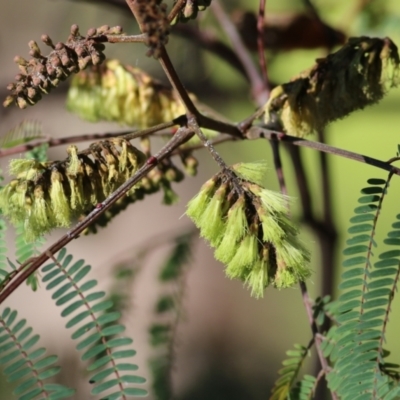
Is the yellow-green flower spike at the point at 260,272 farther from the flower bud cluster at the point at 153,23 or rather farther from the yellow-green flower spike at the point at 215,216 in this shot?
the flower bud cluster at the point at 153,23

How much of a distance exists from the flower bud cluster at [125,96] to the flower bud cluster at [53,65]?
190 mm

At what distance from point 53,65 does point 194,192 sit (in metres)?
0.62

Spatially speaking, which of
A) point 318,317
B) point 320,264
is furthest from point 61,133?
Result: point 318,317

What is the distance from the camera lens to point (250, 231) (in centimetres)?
31

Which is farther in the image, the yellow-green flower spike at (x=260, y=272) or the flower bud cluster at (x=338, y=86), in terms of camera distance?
the flower bud cluster at (x=338, y=86)

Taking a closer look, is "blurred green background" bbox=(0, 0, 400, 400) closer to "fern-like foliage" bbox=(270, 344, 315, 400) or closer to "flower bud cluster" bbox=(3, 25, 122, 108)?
"fern-like foliage" bbox=(270, 344, 315, 400)

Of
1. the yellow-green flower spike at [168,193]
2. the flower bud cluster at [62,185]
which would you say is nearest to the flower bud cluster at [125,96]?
the yellow-green flower spike at [168,193]

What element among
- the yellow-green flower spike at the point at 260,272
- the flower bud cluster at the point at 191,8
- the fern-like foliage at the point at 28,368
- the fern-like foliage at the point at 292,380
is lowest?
the fern-like foliage at the point at 28,368

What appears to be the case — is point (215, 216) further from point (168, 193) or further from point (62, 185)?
point (168, 193)

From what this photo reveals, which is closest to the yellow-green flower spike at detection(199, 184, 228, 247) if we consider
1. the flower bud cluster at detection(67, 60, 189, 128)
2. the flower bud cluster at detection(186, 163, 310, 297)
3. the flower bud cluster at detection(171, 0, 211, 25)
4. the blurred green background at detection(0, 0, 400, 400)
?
the flower bud cluster at detection(186, 163, 310, 297)

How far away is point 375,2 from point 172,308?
51 centimetres

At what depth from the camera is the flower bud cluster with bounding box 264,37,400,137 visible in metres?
0.42

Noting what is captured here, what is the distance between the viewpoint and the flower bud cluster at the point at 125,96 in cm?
53

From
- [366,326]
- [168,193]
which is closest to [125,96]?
[168,193]
